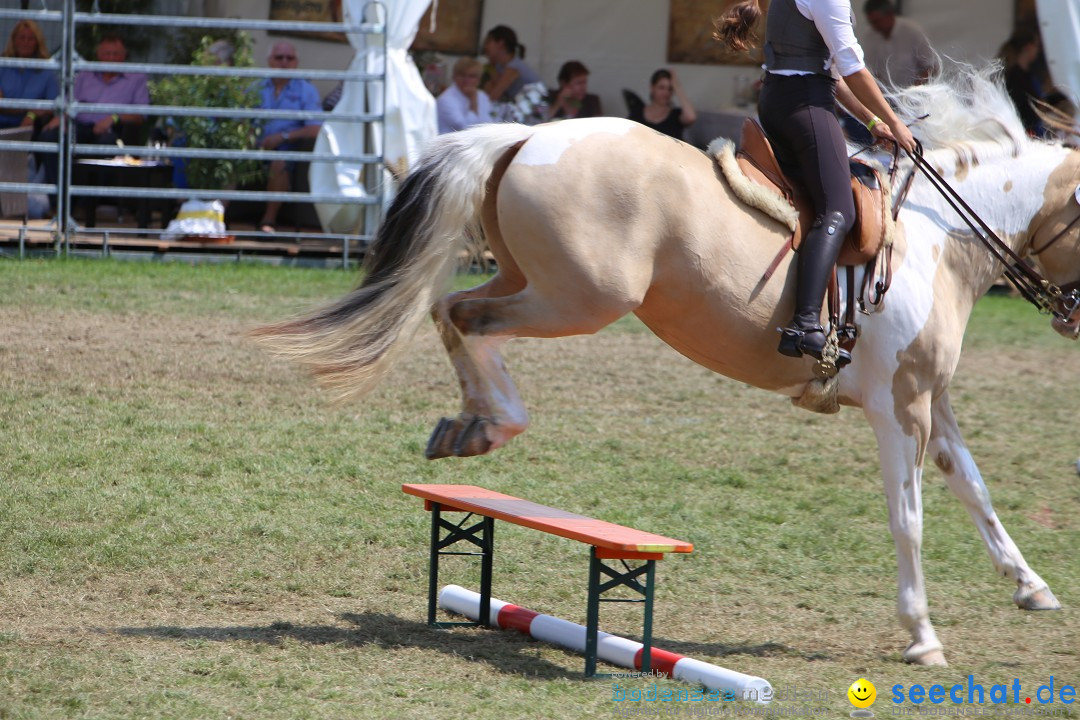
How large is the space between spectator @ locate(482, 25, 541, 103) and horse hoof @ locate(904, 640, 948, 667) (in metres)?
10.3

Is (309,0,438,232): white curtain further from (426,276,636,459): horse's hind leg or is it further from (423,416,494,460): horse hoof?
(423,416,494,460): horse hoof

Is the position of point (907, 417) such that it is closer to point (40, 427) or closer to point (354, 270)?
point (40, 427)

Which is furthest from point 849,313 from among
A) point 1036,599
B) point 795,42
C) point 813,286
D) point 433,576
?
point 433,576

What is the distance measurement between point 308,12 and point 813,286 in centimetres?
1101

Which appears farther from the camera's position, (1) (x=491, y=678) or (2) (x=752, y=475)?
(2) (x=752, y=475)

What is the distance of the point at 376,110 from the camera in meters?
12.1

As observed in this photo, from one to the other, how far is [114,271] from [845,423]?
6452 mm

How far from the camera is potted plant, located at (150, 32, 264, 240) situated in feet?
39.7

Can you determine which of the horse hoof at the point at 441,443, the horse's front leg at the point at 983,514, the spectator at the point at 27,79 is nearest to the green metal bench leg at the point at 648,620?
the horse hoof at the point at 441,443

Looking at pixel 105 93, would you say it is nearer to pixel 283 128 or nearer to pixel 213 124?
pixel 213 124

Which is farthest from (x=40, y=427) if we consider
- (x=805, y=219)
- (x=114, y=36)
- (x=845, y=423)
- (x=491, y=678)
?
(x=114, y=36)

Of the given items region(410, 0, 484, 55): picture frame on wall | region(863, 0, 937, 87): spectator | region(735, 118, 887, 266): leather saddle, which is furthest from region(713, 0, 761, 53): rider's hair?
region(410, 0, 484, 55): picture frame on wall

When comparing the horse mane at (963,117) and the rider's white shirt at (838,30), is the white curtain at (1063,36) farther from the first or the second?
the rider's white shirt at (838,30)

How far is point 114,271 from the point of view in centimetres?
1094
